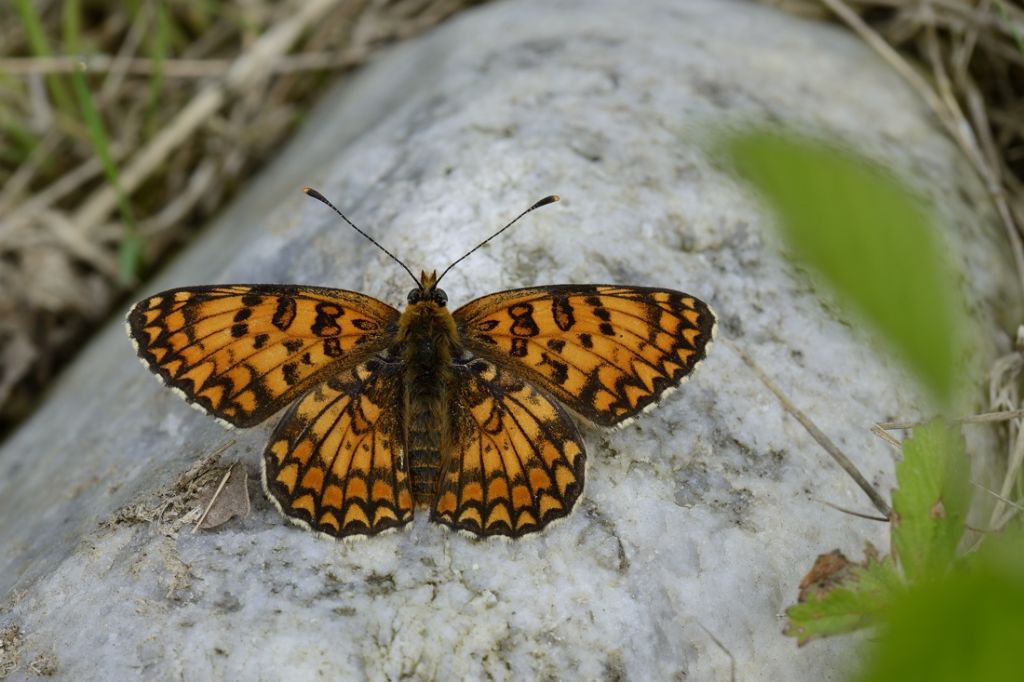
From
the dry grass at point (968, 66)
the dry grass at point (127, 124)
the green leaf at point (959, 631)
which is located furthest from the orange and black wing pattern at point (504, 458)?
the dry grass at point (127, 124)

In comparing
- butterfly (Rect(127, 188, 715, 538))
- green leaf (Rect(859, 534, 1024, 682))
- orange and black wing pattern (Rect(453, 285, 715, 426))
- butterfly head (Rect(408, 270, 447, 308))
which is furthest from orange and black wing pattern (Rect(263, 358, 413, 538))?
green leaf (Rect(859, 534, 1024, 682))

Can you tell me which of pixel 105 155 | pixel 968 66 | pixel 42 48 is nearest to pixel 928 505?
pixel 968 66

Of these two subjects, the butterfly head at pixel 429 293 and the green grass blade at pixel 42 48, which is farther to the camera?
the green grass blade at pixel 42 48

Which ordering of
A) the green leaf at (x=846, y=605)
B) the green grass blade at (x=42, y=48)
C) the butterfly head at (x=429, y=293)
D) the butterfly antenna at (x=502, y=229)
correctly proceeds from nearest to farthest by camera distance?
the green leaf at (x=846, y=605) → the butterfly head at (x=429, y=293) → the butterfly antenna at (x=502, y=229) → the green grass blade at (x=42, y=48)

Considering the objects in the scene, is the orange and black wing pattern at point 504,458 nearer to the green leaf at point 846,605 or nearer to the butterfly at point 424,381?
the butterfly at point 424,381

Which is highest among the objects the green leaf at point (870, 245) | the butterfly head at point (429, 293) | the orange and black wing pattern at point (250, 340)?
the green leaf at point (870, 245)

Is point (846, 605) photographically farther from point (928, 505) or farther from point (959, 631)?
point (959, 631)

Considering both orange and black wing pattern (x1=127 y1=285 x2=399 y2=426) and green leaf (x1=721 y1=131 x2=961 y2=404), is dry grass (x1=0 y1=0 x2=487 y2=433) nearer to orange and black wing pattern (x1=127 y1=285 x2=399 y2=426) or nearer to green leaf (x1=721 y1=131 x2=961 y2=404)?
orange and black wing pattern (x1=127 y1=285 x2=399 y2=426)
